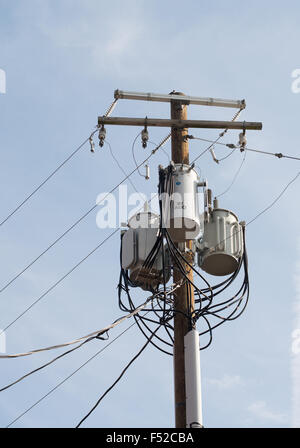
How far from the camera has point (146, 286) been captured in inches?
523

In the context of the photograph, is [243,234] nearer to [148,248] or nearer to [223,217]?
[223,217]

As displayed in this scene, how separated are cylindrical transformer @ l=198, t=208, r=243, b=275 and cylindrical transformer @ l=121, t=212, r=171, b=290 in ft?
1.81

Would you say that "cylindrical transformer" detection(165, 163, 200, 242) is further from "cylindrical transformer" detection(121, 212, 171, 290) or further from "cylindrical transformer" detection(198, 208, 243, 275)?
"cylindrical transformer" detection(121, 212, 171, 290)

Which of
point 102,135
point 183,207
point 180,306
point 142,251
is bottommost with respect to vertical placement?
point 180,306

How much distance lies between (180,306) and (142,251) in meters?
1.16

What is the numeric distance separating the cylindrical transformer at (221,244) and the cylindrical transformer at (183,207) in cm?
37

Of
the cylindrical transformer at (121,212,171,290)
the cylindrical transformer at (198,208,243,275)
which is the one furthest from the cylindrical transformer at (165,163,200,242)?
the cylindrical transformer at (121,212,171,290)

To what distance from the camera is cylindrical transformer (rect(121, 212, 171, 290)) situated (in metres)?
13.1

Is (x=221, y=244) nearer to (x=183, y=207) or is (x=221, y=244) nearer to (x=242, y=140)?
(x=183, y=207)

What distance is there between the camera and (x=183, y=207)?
1255 cm

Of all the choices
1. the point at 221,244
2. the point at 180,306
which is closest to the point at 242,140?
the point at 221,244

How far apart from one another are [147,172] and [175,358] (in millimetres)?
3187

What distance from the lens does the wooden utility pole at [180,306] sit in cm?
1148
